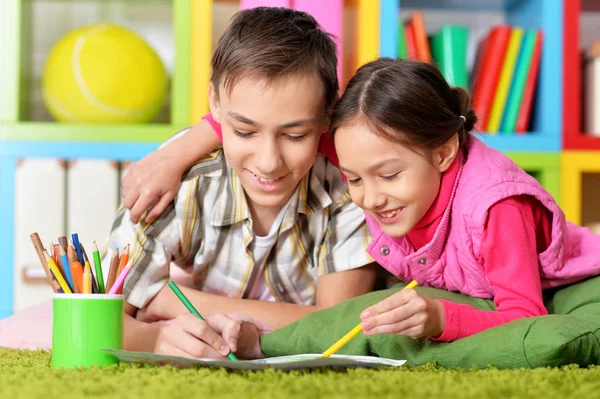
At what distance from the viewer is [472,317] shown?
0.95m

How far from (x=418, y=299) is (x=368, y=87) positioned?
0.33m

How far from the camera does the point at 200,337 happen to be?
3.09 ft

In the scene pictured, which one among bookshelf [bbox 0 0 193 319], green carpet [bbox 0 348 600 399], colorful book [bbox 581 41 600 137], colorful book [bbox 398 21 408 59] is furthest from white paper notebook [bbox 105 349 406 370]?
colorful book [bbox 581 41 600 137]

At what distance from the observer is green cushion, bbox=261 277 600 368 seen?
2.78 feet

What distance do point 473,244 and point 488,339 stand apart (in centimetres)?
19

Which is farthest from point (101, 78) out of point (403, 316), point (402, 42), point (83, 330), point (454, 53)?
point (403, 316)

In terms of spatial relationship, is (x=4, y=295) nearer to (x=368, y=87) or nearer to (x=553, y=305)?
(x=368, y=87)

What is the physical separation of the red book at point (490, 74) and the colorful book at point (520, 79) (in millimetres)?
44

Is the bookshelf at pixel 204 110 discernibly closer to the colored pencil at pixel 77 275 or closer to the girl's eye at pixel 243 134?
the girl's eye at pixel 243 134

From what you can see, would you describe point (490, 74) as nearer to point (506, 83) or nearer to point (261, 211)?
point (506, 83)

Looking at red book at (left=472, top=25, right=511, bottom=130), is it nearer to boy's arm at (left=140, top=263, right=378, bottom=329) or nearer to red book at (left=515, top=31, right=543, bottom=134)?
red book at (left=515, top=31, right=543, bottom=134)

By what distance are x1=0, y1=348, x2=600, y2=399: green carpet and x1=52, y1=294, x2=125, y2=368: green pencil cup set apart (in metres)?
0.05

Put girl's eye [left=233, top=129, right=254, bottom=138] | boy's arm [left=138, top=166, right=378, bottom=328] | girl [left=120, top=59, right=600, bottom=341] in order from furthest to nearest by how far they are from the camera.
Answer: boy's arm [left=138, top=166, right=378, bottom=328] < girl's eye [left=233, top=129, right=254, bottom=138] < girl [left=120, top=59, right=600, bottom=341]

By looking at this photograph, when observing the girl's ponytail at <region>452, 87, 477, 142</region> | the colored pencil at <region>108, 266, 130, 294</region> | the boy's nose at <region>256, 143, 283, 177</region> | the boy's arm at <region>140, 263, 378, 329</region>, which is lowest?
the boy's arm at <region>140, 263, 378, 329</region>
